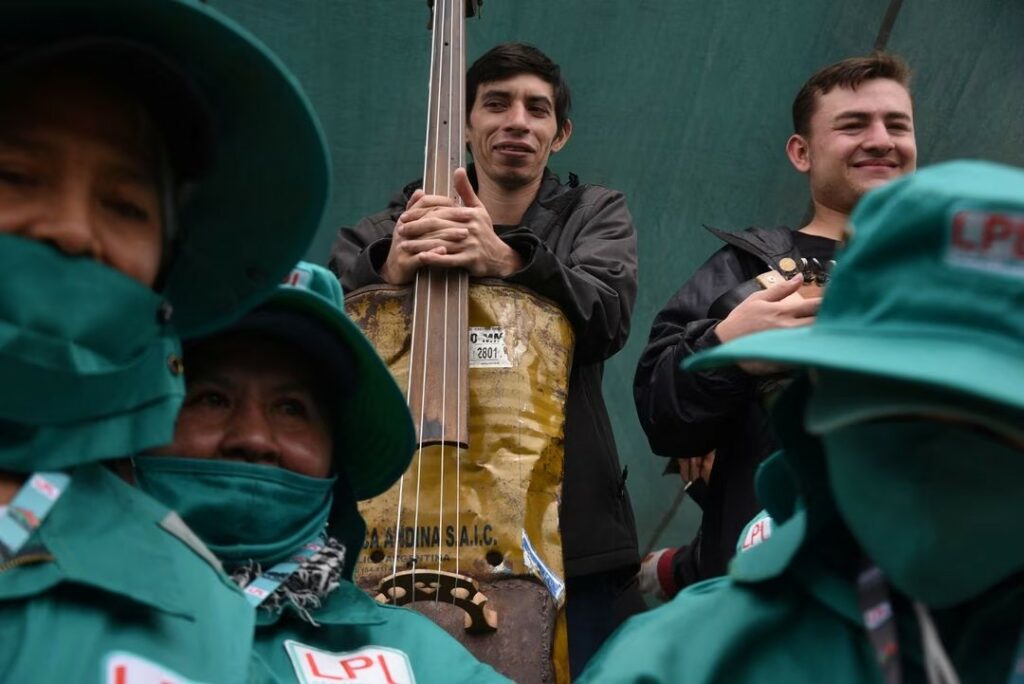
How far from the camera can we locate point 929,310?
1300mm

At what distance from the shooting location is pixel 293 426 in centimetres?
215

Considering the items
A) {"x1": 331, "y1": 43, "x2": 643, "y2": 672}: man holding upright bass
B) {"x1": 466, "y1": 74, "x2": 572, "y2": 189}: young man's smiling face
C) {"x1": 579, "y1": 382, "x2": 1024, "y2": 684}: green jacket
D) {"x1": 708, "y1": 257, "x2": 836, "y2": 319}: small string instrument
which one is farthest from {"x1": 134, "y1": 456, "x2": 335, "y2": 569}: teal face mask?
{"x1": 466, "y1": 74, "x2": 572, "y2": 189}: young man's smiling face

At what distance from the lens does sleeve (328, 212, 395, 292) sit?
9.71ft

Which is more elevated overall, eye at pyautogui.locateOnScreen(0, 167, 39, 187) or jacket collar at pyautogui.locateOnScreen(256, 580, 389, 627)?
eye at pyautogui.locateOnScreen(0, 167, 39, 187)

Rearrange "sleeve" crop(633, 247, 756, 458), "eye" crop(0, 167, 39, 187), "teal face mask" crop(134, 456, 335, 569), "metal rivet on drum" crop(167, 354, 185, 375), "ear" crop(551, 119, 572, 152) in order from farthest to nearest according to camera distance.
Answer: "ear" crop(551, 119, 572, 152) < "sleeve" crop(633, 247, 756, 458) < "teal face mask" crop(134, 456, 335, 569) < "metal rivet on drum" crop(167, 354, 185, 375) < "eye" crop(0, 167, 39, 187)

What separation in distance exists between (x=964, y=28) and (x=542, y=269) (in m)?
2.38

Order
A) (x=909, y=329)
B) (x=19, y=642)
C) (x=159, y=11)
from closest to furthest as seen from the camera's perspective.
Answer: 1. (x=909, y=329)
2. (x=19, y=642)
3. (x=159, y=11)

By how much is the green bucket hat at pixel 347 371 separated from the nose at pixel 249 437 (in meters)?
0.12

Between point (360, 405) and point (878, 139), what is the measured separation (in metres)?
1.47

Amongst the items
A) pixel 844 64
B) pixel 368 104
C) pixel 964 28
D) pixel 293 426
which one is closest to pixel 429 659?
pixel 293 426

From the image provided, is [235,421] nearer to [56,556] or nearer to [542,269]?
[56,556]

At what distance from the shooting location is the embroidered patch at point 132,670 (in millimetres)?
1444

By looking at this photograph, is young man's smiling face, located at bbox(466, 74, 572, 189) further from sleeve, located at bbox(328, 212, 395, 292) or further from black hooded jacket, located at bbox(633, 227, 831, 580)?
black hooded jacket, located at bbox(633, 227, 831, 580)

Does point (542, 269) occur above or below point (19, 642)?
above
